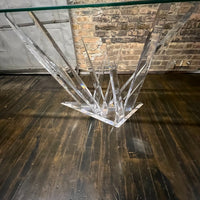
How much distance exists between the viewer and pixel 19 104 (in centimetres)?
148

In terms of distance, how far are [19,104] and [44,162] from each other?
2.89 feet

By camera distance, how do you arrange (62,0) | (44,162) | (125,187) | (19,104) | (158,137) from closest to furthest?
(125,187), (44,162), (158,137), (19,104), (62,0)

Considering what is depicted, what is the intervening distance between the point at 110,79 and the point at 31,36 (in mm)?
1551

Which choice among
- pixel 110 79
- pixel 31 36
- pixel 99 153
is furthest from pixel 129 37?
pixel 99 153

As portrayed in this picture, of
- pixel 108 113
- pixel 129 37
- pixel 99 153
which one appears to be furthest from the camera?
pixel 129 37

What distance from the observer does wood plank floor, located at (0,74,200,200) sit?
75 cm

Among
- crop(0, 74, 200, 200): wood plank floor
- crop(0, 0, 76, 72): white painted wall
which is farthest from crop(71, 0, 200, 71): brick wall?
crop(0, 74, 200, 200): wood plank floor

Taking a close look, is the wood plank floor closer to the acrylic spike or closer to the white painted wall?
the acrylic spike

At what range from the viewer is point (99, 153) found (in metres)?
0.93

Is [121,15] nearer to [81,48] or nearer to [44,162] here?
[81,48]

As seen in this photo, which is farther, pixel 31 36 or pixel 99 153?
pixel 31 36

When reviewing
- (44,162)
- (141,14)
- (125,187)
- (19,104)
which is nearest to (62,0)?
(141,14)

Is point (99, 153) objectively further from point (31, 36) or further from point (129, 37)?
point (31, 36)

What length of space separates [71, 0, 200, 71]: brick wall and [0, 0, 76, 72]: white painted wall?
0.46ft
